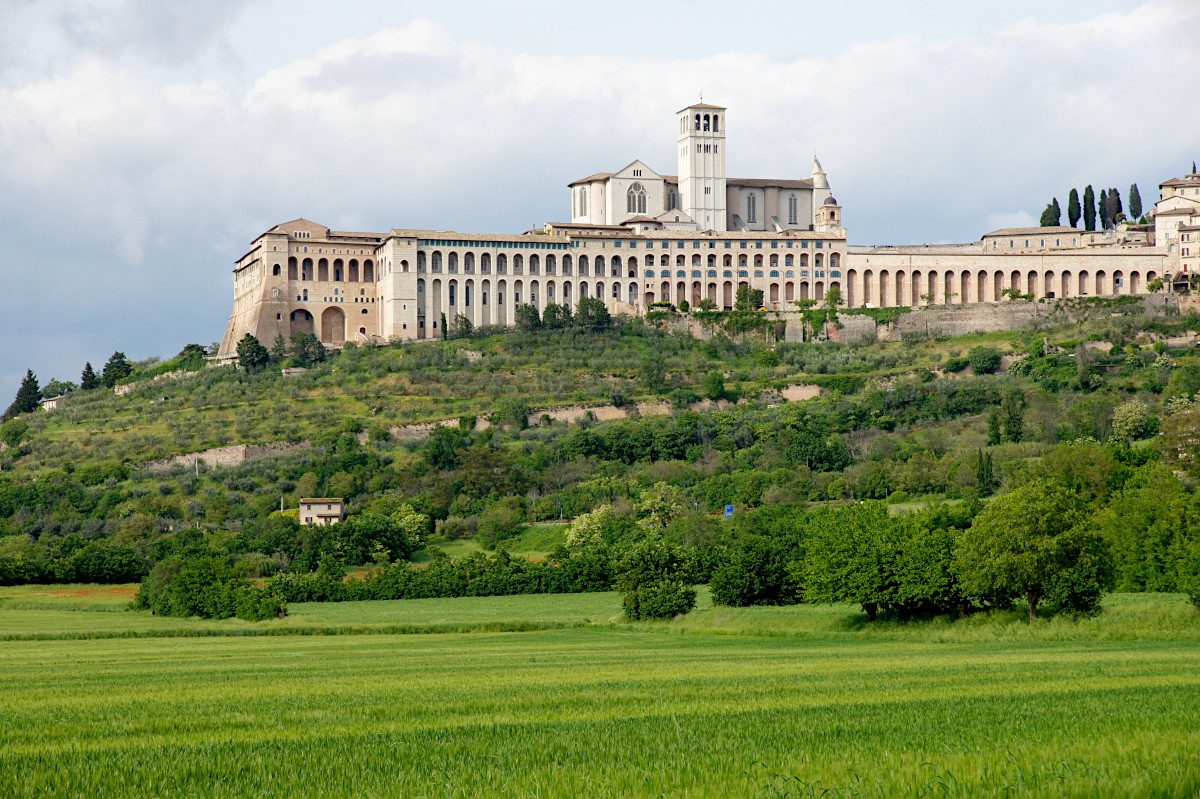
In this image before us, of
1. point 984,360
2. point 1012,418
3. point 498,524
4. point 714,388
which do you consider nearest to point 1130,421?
point 1012,418

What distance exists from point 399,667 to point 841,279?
97.5 m

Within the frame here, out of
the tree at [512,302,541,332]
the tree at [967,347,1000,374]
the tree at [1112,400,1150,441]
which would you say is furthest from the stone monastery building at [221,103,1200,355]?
the tree at [1112,400,1150,441]

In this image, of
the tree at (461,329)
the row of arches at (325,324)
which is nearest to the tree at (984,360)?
the tree at (461,329)

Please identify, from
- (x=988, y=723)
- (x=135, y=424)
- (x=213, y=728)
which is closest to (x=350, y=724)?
(x=213, y=728)

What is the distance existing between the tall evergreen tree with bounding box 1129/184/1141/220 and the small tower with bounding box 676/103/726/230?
41.8m

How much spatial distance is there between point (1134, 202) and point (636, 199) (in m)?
50.5

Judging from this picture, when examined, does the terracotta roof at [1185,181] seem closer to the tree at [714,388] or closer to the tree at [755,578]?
the tree at [714,388]

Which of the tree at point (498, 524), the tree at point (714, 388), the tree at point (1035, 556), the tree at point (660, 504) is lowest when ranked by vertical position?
the tree at point (498, 524)

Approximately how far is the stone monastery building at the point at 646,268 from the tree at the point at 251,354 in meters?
5.06

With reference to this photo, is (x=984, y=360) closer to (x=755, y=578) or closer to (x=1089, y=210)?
(x=1089, y=210)

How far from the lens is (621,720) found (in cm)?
1448

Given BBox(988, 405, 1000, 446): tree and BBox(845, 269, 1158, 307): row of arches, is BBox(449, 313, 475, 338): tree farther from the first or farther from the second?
BBox(988, 405, 1000, 446): tree

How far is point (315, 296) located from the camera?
115312 mm

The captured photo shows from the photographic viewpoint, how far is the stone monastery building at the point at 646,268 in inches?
4481
